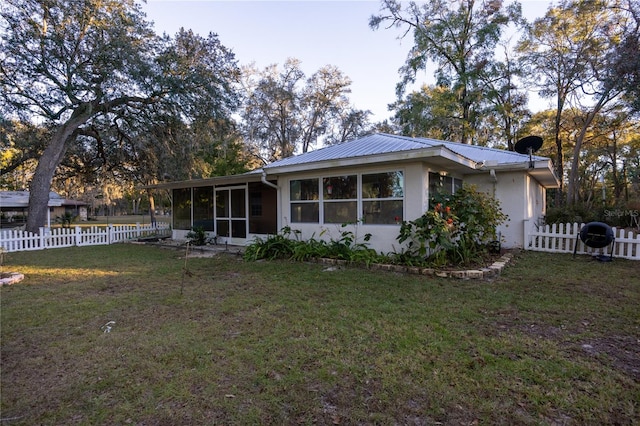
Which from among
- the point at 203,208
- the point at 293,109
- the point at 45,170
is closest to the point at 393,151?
the point at 203,208

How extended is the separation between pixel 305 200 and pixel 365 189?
1.85 m

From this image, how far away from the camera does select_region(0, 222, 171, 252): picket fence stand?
9805 mm

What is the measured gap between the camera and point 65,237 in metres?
10.9

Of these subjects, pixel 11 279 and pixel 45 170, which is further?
pixel 45 170

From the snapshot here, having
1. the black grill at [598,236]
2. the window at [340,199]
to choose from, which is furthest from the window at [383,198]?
the black grill at [598,236]

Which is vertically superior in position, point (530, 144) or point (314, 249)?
point (530, 144)

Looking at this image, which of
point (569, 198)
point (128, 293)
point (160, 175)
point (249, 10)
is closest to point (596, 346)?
point (128, 293)

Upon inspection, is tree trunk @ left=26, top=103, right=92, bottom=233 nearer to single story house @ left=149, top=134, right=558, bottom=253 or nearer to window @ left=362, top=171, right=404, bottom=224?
single story house @ left=149, top=134, right=558, bottom=253

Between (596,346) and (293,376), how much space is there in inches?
110

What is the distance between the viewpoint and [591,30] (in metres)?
15.9

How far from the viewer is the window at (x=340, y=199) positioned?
7.40 m

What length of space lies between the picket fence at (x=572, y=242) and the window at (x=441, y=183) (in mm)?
2495

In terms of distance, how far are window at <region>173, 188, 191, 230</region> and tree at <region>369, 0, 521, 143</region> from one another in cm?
1421

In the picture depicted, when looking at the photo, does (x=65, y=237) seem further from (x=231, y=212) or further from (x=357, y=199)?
(x=357, y=199)
